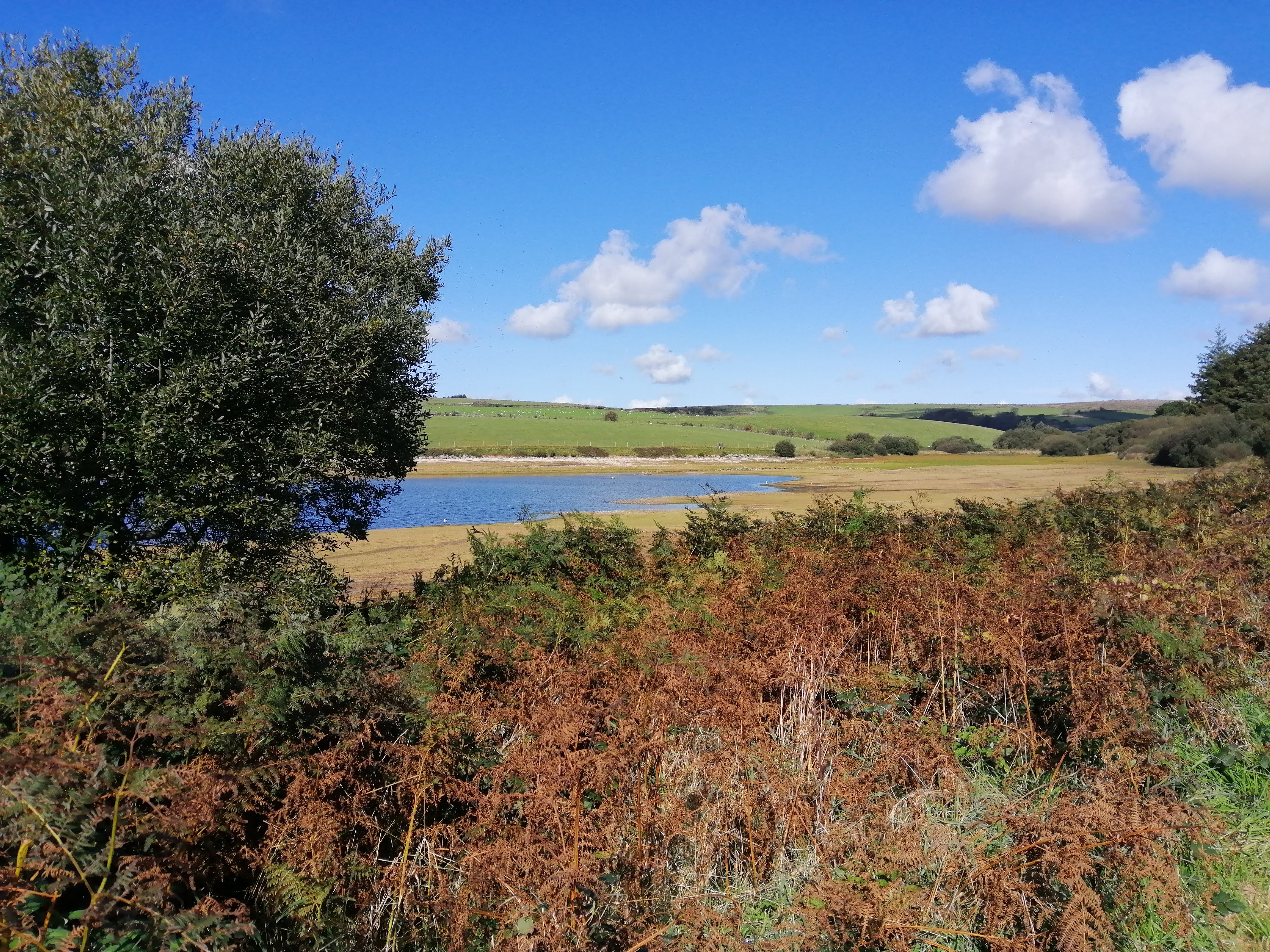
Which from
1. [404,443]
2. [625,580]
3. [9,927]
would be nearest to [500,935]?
[9,927]

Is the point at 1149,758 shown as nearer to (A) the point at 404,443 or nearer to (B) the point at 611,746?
(B) the point at 611,746

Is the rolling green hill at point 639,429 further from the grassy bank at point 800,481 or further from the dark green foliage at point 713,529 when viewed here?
the dark green foliage at point 713,529

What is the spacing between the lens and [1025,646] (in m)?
6.40

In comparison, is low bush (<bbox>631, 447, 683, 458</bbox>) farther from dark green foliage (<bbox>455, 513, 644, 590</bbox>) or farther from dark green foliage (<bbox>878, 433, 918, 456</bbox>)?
dark green foliage (<bbox>455, 513, 644, 590</bbox>)

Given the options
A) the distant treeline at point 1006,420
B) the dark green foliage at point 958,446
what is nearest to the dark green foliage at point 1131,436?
the dark green foliage at point 958,446

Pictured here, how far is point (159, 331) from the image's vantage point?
10.1 meters

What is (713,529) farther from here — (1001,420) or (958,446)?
(1001,420)

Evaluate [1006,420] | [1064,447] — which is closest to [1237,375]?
[1064,447]

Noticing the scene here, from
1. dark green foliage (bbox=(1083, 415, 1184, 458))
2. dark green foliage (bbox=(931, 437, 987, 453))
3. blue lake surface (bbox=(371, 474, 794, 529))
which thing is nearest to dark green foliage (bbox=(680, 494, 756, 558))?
blue lake surface (bbox=(371, 474, 794, 529))

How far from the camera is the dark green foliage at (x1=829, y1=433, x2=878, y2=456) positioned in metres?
116

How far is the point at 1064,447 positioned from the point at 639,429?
204 feet

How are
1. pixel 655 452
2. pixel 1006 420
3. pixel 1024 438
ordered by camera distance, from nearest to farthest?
pixel 655 452 < pixel 1024 438 < pixel 1006 420

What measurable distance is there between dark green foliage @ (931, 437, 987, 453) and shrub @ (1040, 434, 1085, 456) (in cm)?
2192

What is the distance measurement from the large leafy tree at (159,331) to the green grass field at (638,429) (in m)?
67.3
